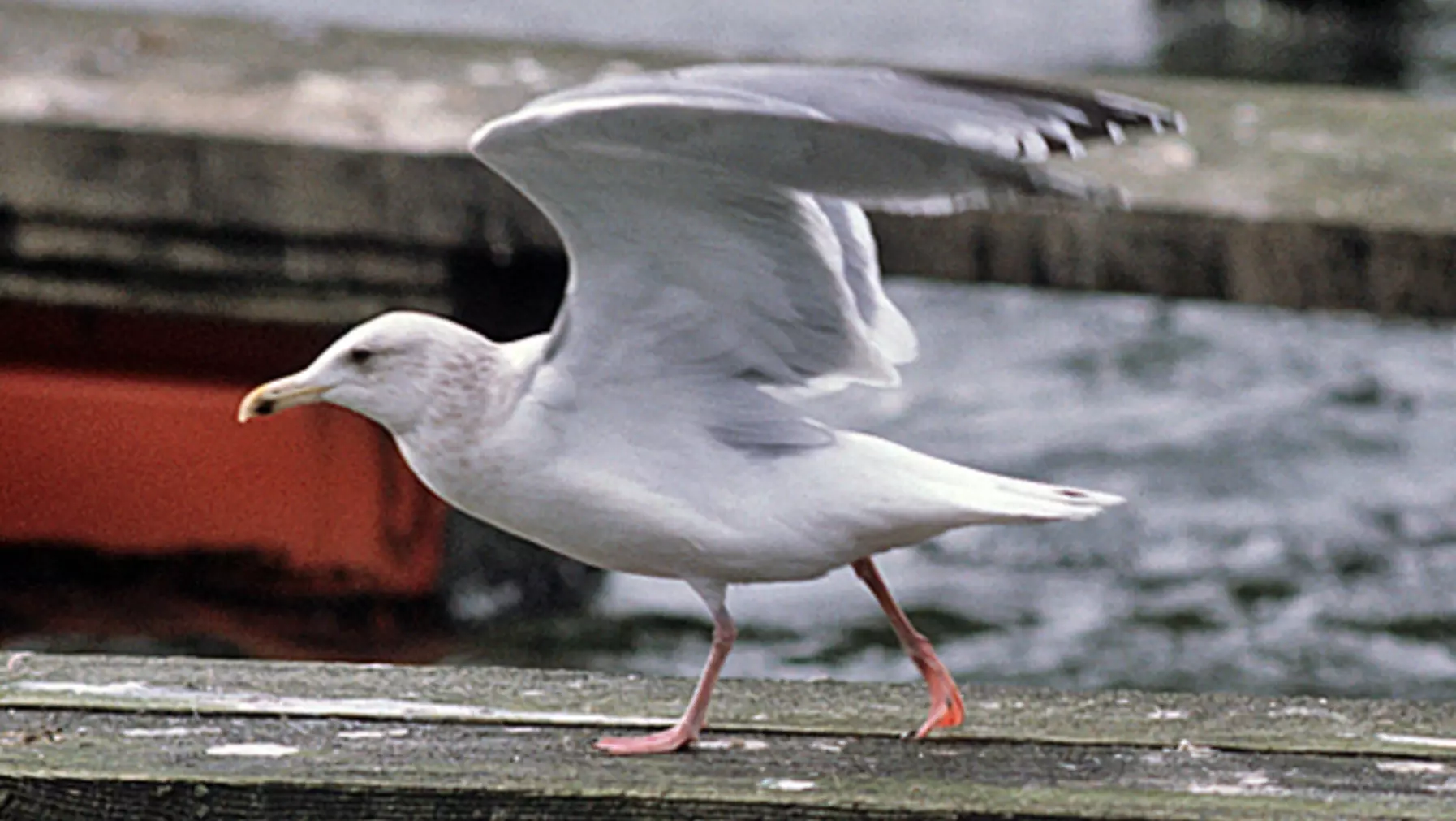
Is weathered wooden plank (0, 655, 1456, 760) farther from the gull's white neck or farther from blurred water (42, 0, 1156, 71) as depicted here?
blurred water (42, 0, 1156, 71)

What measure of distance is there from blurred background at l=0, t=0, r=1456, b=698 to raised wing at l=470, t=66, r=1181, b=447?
4.33 ft

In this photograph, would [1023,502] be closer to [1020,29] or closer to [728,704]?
[728,704]

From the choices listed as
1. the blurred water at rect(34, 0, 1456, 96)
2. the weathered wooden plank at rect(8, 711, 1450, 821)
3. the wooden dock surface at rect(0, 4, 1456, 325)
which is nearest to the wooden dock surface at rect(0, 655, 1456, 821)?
the weathered wooden plank at rect(8, 711, 1450, 821)

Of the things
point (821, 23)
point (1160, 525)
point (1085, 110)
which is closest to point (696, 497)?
point (1085, 110)

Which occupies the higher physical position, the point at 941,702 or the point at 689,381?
the point at 689,381

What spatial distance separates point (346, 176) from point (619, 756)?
1612 mm

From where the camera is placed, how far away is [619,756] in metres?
1.97

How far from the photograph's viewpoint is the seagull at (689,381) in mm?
1917

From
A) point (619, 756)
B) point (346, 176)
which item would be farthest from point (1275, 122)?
point (619, 756)

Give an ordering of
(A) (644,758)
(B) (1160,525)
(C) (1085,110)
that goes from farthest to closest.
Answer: (B) (1160,525) → (A) (644,758) → (C) (1085,110)

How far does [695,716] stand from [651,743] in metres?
0.05

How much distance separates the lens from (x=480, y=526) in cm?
398

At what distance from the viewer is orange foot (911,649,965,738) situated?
6.83 feet

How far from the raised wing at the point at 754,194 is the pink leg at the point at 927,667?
0.18 metres
